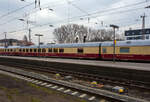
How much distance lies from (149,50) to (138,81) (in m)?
8.27

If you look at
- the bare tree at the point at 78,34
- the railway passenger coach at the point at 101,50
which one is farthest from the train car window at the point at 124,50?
the bare tree at the point at 78,34

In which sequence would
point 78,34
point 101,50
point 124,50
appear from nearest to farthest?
point 124,50
point 101,50
point 78,34

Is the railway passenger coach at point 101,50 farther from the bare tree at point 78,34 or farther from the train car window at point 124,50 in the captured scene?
the bare tree at point 78,34

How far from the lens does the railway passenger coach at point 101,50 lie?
55.3 ft

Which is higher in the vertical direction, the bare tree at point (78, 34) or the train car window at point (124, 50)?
the bare tree at point (78, 34)

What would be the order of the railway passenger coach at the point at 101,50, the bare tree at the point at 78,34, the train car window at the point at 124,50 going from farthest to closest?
1. the bare tree at the point at 78,34
2. the train car window at the point at 124,50
3. the railway passenger coach at the point at 101,50

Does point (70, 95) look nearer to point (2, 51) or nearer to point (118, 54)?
point (118, 54)

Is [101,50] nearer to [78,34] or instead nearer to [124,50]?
[124,50]

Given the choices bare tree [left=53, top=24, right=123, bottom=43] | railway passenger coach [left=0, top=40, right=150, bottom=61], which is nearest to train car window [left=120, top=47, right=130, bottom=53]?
railway passenger coach [left=0, top=40, right=150, bottom=61]

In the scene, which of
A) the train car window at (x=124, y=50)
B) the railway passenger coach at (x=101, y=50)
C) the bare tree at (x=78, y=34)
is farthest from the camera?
the bare tree at (x=78, y=34)

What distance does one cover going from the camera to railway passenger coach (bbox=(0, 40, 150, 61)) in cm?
1686

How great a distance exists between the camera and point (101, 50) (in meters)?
20.7

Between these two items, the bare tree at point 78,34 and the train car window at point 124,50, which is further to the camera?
the bare tree at point 78,34

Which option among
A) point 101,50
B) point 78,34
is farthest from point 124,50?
point 78,34
